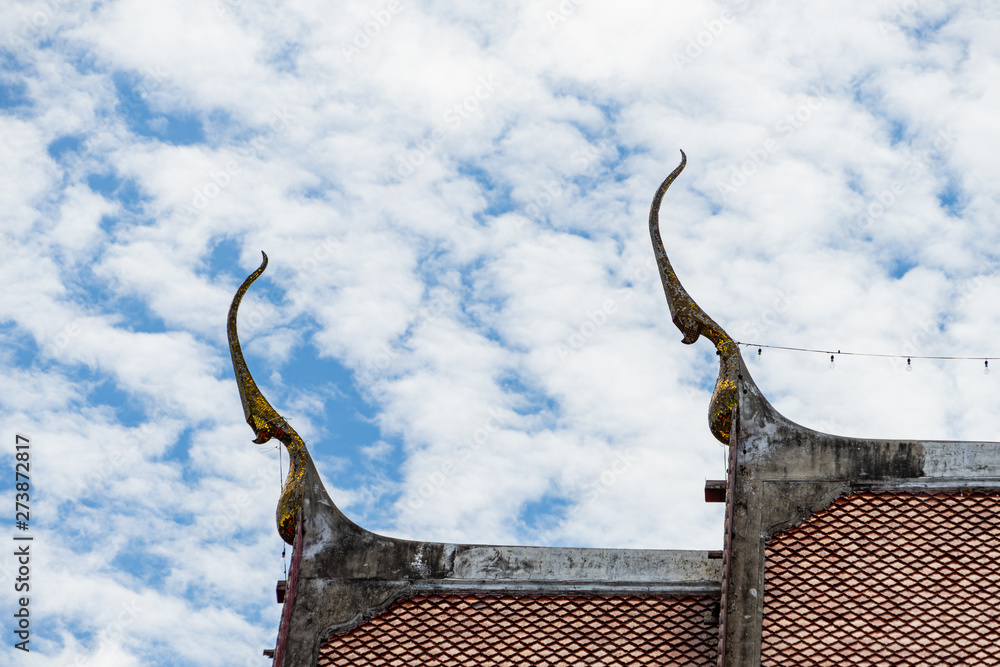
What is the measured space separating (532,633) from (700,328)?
369 cm

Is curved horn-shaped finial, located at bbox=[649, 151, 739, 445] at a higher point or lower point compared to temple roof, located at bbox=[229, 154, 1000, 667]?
higher

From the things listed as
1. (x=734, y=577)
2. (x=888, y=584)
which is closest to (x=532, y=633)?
(x=734, y=577)

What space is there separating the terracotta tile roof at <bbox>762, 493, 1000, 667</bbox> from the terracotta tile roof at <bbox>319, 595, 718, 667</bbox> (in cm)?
98

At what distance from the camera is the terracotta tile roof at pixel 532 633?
12.4 meters

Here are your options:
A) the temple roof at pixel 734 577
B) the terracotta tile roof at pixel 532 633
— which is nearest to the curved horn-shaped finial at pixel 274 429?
the temple roof at pixel 734 577

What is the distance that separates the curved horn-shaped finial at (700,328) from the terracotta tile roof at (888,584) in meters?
1.41

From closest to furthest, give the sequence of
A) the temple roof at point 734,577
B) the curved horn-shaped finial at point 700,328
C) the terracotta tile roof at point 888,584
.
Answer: the terracotta tile roof at point 888,584 < the temple roof at point 734,577 < the curved horn-shaped finial at point 700,328

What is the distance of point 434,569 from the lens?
1335 centimetres

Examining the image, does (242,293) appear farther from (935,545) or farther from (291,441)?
(935,545)

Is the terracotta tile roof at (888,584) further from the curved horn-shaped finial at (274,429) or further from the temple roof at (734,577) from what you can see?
the curved horn-shaped finial at (274,429)

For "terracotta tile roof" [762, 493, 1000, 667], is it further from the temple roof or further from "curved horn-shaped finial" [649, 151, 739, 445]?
"curved horn-shaped finial" [649, 151, 739, 445]

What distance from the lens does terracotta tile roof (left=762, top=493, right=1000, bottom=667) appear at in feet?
37.8

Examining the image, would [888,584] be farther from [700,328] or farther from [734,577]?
[700,328]

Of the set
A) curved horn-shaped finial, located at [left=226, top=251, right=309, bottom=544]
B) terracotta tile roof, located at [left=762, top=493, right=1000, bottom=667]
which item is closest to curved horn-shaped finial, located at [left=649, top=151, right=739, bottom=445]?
terracotta tile roof, located at [left=762, top=493, right=1000, bottom=667]
